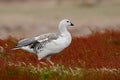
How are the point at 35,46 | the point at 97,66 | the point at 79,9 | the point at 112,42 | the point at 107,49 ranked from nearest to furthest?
the point at 97,66, the point at 35,46, the point at 107,49, the point at 112,42, the point at 79,9

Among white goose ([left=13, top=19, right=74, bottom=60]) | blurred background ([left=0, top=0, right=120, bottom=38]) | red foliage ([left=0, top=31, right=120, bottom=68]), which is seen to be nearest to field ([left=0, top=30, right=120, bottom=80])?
red foliage ([left=0, top=31, right=120, bottom=68])

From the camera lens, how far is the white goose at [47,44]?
12180 mm

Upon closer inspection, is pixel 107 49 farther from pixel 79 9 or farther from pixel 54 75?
pixel 79 9

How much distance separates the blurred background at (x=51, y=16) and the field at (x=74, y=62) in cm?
1536

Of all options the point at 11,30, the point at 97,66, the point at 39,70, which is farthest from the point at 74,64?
the point at 11,30

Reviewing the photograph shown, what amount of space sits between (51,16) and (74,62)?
25.9m

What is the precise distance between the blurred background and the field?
50.4ft

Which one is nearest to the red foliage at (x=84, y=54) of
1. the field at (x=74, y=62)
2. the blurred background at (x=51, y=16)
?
the field at (x=74, y=62)

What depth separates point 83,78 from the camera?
404 inches

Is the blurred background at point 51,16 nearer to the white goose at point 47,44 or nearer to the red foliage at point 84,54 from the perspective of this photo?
the red foliage at point 84,54

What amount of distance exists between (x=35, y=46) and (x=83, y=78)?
7.66ft

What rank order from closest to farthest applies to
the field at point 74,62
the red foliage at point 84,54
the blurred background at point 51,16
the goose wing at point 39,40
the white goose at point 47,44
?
the field at point 74,62, the red foliage at point 84,54, the white goose at point 47,44, the goose wing at point 39,40, the blurred background at point 51,16

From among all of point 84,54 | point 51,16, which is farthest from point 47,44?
point 51,16

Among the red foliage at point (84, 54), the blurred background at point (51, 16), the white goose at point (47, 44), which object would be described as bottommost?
the blurred background at point (51, 16)
